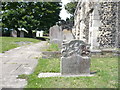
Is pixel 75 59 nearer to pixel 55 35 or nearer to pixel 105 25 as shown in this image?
pixel 105 25

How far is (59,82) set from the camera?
4516 millimetres

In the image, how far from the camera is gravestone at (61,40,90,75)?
17.2 feet

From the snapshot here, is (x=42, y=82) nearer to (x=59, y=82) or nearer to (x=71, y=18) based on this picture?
(x=59, y=82)

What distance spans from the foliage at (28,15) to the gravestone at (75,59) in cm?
2332

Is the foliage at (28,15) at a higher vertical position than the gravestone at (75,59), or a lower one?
higher

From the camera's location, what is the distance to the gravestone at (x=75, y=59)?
17.2 ft

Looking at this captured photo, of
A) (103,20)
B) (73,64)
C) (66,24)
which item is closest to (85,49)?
(73,64)

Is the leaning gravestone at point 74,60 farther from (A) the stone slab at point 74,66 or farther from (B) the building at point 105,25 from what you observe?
(B) the building at point 105,25

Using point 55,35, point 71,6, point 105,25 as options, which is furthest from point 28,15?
point 105,25

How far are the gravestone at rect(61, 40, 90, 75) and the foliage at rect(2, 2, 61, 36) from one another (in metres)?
23.3

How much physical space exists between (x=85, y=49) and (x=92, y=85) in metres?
1.41

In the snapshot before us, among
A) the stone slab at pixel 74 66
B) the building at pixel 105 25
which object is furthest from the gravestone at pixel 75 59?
the building at pixel 105 25

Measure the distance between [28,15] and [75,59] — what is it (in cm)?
2541

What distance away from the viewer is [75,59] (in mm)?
5270
